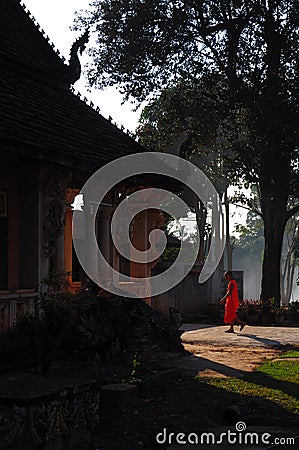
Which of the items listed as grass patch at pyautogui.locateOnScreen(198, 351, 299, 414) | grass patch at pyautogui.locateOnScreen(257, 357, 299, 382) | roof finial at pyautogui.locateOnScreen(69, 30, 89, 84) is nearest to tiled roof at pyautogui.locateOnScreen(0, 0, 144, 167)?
roof finial at pyautogui.locateOnScreen(69, 30, 89, 84)

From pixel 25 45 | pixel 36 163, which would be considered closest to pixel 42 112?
pixel 36 163

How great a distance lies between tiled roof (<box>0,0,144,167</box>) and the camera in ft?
36.1

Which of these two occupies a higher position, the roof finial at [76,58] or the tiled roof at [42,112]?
the roof finial at [76,58]

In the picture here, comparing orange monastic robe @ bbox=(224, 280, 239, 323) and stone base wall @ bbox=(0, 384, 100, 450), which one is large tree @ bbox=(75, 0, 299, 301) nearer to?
orange monastic robe @ bbox=(224, 280, 239, 323)

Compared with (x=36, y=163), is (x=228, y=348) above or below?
below

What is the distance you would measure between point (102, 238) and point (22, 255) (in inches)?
139

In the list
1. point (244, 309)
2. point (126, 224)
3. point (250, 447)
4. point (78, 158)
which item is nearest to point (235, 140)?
point (244, 309)

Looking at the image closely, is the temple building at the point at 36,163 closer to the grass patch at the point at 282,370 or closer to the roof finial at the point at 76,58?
the roof finial at the point at 76,58

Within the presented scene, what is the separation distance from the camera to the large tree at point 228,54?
24.9 metres

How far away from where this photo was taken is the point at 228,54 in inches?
1006

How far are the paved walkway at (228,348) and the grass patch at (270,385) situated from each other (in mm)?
385

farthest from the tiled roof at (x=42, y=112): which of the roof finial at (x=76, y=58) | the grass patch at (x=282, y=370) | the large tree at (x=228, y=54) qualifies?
the large tree at (x=228, y=54)

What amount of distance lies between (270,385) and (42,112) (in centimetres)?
608

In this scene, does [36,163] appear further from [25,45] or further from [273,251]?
[273,251]
